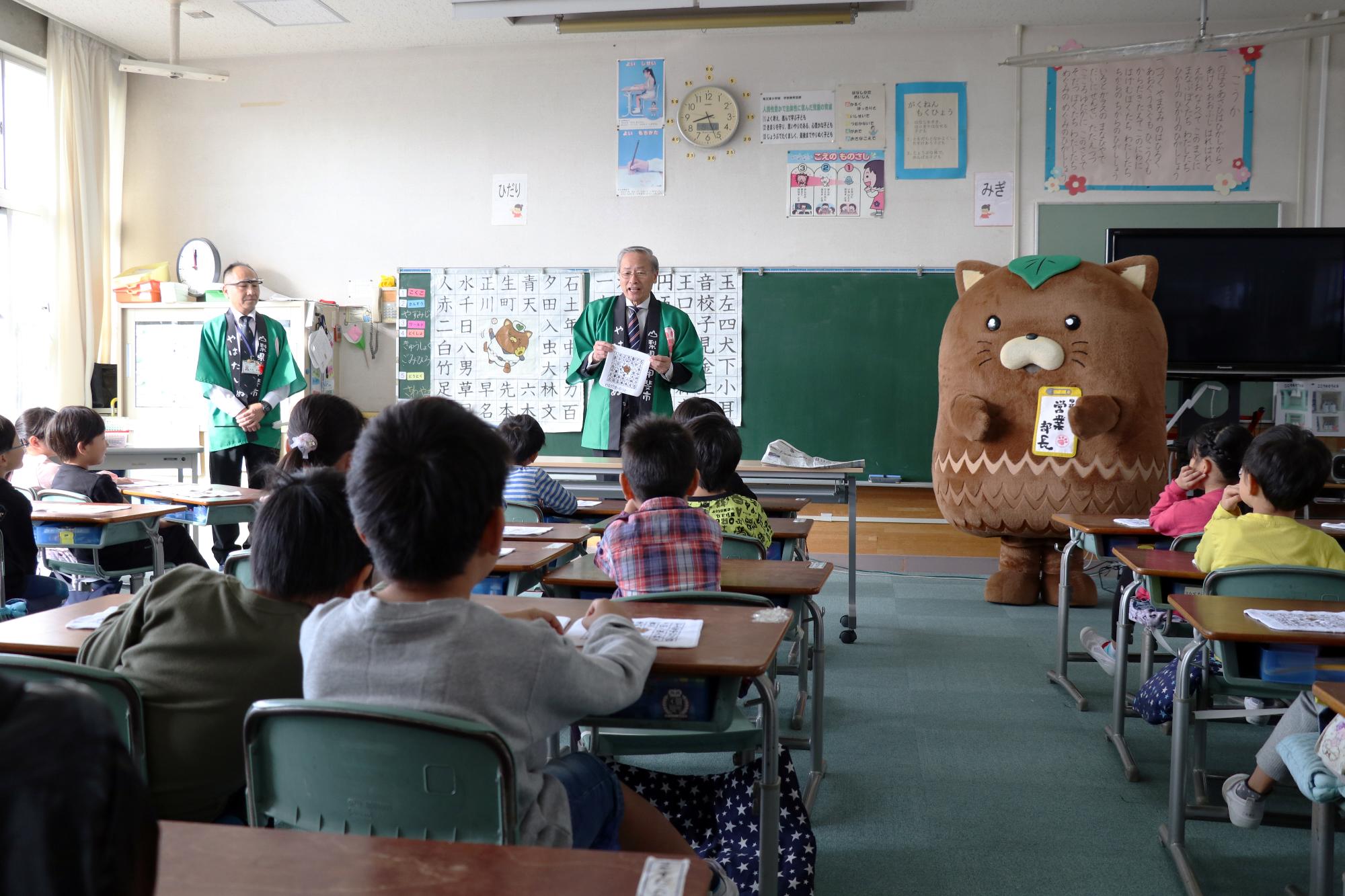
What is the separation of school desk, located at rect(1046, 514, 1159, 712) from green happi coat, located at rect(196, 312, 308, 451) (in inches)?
133

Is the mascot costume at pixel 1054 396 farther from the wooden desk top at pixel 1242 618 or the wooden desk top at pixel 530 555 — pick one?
the wooden desk top at pixel 530 555

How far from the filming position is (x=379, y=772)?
105 cm

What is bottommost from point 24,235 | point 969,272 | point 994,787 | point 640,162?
point 994,787

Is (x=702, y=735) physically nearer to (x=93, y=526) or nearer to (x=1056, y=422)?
(x=93, y=526)

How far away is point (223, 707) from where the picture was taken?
1.33 m

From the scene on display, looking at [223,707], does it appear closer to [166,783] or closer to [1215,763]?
[166,783]

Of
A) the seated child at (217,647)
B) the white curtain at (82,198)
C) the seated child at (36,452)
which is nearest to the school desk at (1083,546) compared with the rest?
the seated child at (217,647)

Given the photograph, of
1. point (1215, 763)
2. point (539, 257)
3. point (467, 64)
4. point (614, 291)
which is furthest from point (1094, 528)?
point (467, 64)

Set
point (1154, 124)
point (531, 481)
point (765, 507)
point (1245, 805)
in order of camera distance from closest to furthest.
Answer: point (1245, 805), point (531, 481), point (765, 507), point (1154, 124)

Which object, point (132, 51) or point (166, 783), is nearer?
point (166, 783)

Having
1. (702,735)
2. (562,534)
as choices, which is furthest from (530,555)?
(702,735)

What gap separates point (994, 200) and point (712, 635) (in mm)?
5156

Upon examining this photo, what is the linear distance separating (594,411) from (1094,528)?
205 centimetres

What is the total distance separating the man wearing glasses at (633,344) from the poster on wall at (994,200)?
8.56ft
